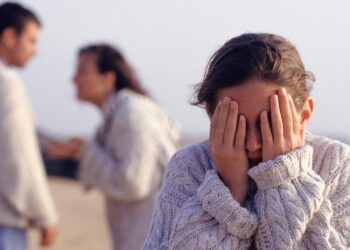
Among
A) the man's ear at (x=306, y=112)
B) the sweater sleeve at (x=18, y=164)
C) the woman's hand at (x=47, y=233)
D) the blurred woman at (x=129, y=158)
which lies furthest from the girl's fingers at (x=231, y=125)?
the woman's hand at (x=47, y=233)

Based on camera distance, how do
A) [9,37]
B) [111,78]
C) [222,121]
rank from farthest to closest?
[111,78] → [9,37] → [222,121]

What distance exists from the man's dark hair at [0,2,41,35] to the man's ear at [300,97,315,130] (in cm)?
373

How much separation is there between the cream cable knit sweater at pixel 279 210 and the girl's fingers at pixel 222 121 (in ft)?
0.38

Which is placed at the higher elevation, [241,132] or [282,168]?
[241,132]

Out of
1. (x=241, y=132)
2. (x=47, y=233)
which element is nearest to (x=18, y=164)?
(x=47, y=233)

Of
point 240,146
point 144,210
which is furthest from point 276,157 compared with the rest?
point 144,210

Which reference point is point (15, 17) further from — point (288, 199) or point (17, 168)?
point (288, 199)

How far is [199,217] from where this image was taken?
3641 millimetres

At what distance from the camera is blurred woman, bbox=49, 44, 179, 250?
6.83 metres

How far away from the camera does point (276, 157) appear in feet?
12.0

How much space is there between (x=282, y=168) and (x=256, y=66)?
1.11 ft

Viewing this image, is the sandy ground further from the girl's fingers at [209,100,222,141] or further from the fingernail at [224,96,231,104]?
the fingernail at [224,96,231,104]

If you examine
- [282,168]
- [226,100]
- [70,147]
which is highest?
[226,100]

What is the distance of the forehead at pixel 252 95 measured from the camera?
3545 millimetres
